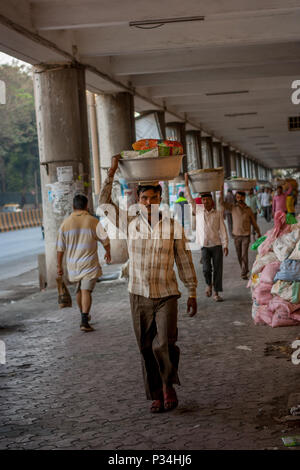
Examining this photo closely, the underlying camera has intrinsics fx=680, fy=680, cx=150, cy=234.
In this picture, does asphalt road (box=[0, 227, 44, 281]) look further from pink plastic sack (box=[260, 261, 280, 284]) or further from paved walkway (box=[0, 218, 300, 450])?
pink plastic sack (box=[260, 261, 280, 284])

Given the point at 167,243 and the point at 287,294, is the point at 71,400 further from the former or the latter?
the point at 287,294

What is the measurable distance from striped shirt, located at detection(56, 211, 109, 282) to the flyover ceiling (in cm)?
317

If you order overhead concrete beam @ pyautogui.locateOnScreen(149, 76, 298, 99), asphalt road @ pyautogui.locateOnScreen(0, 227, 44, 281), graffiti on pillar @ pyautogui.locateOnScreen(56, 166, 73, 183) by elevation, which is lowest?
asphalt road @ pyautogui.locateOnScreen(0, 227, 44, 281)

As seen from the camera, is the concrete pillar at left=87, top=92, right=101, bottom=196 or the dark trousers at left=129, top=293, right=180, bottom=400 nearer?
the dark trousers at left=129, top=293, right=180, bottom=400

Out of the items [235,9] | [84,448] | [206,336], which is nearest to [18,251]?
[235,9]

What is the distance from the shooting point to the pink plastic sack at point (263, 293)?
8.73 m

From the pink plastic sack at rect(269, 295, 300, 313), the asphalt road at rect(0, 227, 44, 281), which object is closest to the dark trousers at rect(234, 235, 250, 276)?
the pink plastic sack at rect(269, 295, 300, 313)

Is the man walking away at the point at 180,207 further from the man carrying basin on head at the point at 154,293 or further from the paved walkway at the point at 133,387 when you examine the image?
the man carrying basin on head at the point at 154,293

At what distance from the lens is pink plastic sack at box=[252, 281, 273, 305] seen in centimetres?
873

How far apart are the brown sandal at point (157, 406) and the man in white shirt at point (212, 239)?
542 centimetres

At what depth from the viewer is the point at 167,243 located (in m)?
5.53

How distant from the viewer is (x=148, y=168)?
5.88 meters

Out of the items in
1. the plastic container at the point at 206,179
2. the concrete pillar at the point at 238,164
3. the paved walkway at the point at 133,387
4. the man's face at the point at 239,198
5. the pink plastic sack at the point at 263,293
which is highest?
the concrete pillar at the point at 238,164

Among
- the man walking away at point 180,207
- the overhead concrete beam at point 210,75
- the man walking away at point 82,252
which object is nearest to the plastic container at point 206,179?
the man walking away at point 82,252
